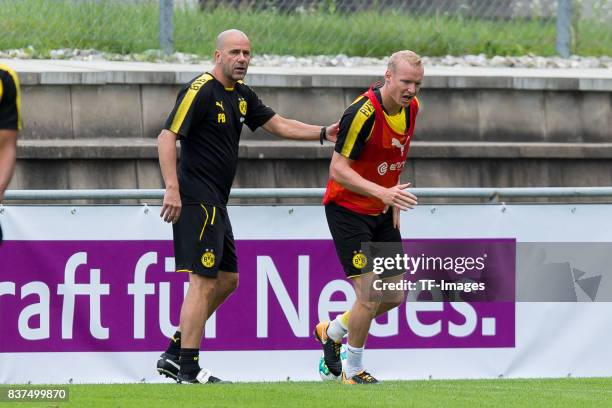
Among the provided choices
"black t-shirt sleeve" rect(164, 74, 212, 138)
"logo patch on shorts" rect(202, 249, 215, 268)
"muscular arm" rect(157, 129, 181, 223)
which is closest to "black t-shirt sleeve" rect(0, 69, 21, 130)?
"muscular arm" rect(157, 129, 181, 223)

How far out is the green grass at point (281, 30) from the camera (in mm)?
13945

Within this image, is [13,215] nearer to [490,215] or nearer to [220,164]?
[220,164]

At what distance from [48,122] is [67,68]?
703mm

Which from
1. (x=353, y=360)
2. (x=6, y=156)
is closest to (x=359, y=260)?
(x=353, y=360)

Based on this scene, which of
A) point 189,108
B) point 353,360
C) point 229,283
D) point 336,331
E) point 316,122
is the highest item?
point 189,108

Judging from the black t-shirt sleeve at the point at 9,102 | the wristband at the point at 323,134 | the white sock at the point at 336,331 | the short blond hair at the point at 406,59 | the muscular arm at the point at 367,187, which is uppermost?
the short blond hair at the point at 406,59

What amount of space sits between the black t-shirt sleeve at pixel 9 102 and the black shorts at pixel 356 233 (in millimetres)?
2471

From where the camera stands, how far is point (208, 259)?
9.40m

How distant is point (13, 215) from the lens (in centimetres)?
1031

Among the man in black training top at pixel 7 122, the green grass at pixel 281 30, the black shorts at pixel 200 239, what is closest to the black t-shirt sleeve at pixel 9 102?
the man in black training top at pixel 7 122

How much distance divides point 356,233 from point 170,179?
50.6 inches

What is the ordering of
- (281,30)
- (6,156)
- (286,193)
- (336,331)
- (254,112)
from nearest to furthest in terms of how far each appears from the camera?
(6,156)
(254,112)
(336,331)
(286,193)
(281,30)

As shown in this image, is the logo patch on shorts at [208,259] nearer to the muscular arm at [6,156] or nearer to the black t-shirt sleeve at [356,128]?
the black t-shirt sleeve at [356,128]

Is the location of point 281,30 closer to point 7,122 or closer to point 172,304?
point 172,304
